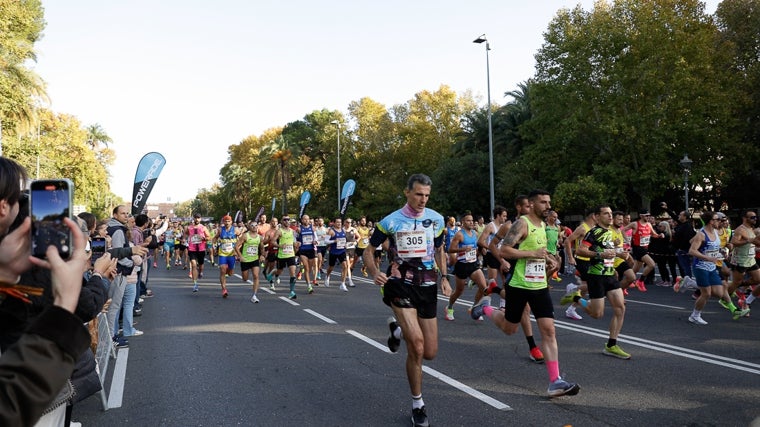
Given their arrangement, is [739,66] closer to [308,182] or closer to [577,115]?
[577,115]

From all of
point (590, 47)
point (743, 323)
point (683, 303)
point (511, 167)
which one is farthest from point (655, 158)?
point (743, 323)

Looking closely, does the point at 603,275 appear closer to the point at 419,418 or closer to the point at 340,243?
the point at 419,418

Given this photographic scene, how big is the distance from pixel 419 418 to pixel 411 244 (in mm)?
1482

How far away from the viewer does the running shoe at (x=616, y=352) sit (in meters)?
7.00

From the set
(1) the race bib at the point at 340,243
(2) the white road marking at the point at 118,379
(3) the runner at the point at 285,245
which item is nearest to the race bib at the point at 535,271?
(2) the white road marking at the point at 118,379

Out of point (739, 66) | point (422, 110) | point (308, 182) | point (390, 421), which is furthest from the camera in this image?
point (308, 182)

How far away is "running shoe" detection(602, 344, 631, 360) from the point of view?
23.0ft

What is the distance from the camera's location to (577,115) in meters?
32.1

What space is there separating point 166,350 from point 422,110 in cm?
4680

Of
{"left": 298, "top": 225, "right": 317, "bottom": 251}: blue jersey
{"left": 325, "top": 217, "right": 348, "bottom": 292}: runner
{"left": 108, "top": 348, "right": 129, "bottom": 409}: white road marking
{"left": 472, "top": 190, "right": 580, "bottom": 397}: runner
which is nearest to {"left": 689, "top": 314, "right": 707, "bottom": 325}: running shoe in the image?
{"left": 472, "top": 190, "right": 580, "bottom": 397}: runner

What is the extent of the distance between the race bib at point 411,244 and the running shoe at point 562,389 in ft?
5.50

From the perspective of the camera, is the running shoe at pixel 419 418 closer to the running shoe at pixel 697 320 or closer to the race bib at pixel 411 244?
the race bib at pixel 411 244

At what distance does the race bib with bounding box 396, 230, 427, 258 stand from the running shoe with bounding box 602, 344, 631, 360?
3.27m

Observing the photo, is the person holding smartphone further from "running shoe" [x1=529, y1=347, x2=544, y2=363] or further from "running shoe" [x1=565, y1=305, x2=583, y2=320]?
"running shoe" [x1=565, y1=305, x2=583, y2=320]
